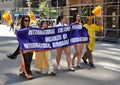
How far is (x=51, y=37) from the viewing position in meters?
10.1

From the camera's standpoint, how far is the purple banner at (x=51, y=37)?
31.0ft

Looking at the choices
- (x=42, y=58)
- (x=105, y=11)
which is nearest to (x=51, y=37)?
(x=42, y=58)

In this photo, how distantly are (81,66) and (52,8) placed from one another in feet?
117

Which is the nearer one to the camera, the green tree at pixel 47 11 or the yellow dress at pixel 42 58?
the yellow dress at pixel 42 58

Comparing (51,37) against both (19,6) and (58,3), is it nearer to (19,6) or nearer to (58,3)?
(58,3)

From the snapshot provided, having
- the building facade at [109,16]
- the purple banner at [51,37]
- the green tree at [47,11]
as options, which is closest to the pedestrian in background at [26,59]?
the purple banner at [51,37]

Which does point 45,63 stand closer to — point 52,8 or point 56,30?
point 56,30

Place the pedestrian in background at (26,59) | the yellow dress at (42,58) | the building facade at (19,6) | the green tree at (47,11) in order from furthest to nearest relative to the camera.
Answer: the building facade at (19,6) → the green tree at (47,11) → the yellow dress at (42,58) → the pedestrian in background at (26,59)

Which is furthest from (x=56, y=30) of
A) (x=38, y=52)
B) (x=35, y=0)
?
(x=35, y=0)

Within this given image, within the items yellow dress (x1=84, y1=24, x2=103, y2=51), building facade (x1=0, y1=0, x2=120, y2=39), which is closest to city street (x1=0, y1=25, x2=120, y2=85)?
yellow dress (x1=84, y1=24, x2=103, y2=51)

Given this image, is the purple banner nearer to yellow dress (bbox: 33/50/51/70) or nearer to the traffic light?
yellow dress (bbox: 33/50/51/70)

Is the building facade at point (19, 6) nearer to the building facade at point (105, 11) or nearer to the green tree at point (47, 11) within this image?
the green tree at point (47, 11)

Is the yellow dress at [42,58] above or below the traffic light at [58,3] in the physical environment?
below

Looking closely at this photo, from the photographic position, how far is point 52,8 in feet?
152
